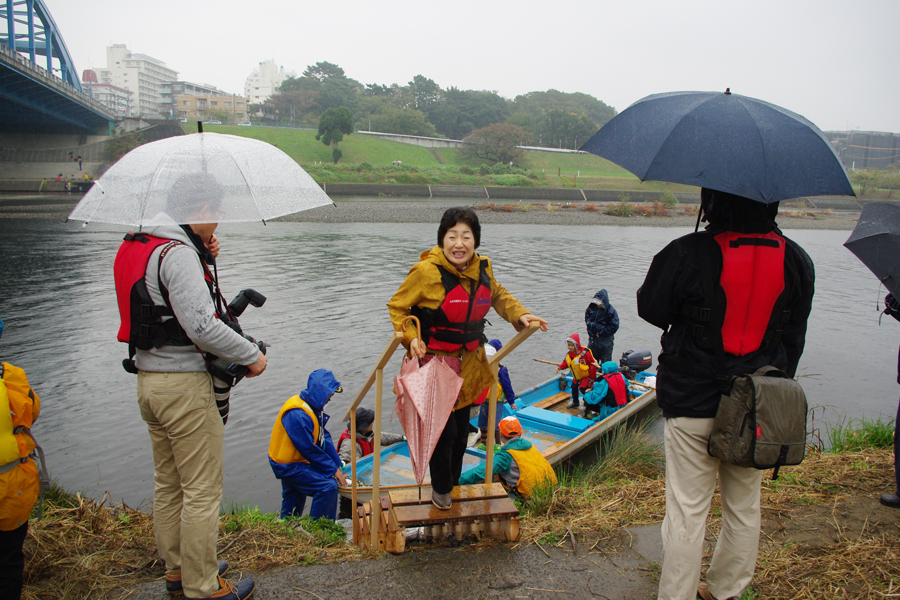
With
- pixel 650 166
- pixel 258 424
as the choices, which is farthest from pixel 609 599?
pixel 258 424

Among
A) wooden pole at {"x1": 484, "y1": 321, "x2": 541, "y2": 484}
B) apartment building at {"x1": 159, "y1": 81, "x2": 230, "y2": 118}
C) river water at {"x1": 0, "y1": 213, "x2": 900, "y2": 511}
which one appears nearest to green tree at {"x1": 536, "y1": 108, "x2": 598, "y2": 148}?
river water at {"x1": 0, "y1": 213, "x2": 900, "y2": 511}

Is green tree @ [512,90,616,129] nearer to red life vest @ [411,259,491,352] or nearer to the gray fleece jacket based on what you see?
red life vest @ [411,259,491,352]

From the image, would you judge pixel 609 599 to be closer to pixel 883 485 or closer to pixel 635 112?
pixel 635 112

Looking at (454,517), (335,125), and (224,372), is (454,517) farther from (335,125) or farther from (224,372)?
(335,125)

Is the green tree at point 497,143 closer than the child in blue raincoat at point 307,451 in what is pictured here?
No

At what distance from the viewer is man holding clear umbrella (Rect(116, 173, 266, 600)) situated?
8.30 feet

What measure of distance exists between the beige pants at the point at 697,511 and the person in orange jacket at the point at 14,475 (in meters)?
2.71

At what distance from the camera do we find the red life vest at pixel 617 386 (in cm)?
878

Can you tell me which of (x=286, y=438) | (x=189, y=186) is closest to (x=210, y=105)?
(x=286, y=438)

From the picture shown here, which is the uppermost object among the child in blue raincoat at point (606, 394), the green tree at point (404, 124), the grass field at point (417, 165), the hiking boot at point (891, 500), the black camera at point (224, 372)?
the green tree at point (404, 124)

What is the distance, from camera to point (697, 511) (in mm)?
2459

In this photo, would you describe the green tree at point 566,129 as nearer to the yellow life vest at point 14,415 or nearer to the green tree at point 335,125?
the green tree at point 335,125

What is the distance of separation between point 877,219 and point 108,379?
11570 mm

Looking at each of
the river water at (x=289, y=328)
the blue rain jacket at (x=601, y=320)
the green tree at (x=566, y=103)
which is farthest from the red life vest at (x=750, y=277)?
the green tree at (x=566, y=103)
